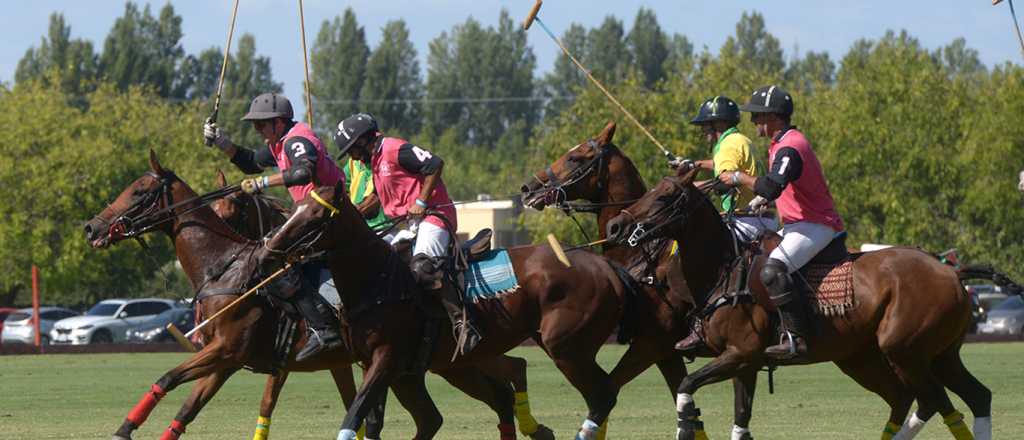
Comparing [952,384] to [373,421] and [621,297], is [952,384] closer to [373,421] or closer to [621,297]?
[621,297]

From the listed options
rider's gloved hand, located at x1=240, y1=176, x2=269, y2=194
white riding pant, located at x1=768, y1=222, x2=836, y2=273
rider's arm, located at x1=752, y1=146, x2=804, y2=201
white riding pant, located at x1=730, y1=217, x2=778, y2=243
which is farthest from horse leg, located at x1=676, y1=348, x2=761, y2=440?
rider's gloved hand, located at x1=240, y1=176, x2=269, y2=194

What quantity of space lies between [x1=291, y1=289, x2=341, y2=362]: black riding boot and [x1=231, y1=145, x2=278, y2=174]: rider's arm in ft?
6.90

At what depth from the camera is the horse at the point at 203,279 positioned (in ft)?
38.3

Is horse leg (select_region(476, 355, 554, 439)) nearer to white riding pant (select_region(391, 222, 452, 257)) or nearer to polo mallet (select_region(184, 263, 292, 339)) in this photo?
white riding pant (select_region(391, 222, 452, 257))

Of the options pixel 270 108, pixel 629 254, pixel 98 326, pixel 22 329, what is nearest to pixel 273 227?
pixel 270 108

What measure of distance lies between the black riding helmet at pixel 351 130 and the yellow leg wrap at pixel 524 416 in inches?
96.8

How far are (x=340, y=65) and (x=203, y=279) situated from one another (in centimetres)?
8723

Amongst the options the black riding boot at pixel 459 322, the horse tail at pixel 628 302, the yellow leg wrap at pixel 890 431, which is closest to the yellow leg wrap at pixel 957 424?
the yellow leg wrap at pixel 890 431

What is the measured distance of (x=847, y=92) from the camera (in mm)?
52719

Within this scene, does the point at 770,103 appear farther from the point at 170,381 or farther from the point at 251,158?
Answer: the point at 170,381

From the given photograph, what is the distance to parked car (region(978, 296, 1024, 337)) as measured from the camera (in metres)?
42.1

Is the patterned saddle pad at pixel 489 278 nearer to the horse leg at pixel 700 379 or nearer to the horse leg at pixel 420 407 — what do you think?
the horse leg at pixel 420 407

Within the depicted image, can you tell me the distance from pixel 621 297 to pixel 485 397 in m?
1.37

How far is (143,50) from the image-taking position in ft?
304
